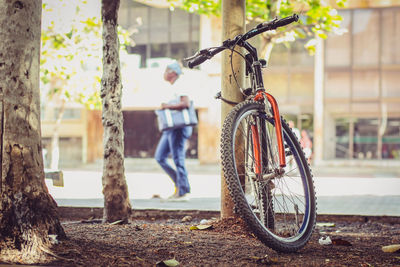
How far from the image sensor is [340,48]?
2836 cm

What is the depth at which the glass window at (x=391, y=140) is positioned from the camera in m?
27.4

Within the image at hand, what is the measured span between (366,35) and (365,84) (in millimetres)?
2548

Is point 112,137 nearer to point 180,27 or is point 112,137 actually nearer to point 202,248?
point 202,248

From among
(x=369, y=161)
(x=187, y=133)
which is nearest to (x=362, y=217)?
(x=187, y=133)

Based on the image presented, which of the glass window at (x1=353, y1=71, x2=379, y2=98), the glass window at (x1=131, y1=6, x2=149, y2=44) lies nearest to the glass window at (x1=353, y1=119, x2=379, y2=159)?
the glass window at (x1=353, y1=71, x2=379, y2=98)

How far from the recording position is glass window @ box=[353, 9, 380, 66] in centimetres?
2806

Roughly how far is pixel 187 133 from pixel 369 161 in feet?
69.5

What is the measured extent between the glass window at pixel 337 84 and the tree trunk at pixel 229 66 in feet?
80.4

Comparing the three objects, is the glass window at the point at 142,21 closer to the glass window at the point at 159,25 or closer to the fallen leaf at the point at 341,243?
the glass window at the point at 159,25

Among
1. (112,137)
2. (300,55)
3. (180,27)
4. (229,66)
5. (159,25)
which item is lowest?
(112,137)

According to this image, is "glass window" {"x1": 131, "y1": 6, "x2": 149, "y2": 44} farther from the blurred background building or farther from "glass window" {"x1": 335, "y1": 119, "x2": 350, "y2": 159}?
"glass window" {"x1": 335, "y1": 119, "x2": 350, "y2": 159}

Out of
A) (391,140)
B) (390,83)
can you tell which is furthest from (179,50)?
(391,140)

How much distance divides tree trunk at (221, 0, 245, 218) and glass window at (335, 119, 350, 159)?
2438 cm

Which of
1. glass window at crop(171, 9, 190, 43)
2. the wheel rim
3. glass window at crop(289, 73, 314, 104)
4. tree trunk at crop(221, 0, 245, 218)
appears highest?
glass window at crop(171, 9, 190, 43)
